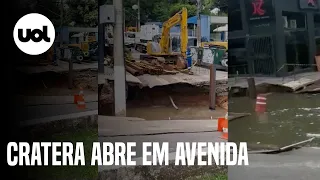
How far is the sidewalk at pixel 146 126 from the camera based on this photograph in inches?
113

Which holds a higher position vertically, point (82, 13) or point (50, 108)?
point (82, 13)

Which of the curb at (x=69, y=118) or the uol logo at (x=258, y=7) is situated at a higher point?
the uol logo at (x=258, y=7)

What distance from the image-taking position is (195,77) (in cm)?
289

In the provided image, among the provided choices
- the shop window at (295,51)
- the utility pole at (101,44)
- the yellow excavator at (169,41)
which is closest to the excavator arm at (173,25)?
the yellow excavator at (169,41)

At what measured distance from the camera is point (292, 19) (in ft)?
9.50

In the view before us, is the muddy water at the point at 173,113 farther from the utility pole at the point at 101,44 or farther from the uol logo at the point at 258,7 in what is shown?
the uol logo at the point at 258,7

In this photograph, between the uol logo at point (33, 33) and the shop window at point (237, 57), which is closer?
the uol logo at point (33, 33)

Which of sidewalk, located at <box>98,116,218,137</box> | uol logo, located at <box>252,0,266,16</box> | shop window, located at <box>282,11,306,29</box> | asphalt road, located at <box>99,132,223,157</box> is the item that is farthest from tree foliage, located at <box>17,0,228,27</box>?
asphalt road, located at <box>99,132,223,157</box>

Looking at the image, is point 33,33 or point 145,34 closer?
point 33,33

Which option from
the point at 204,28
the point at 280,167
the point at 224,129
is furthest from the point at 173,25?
the point at 280,167

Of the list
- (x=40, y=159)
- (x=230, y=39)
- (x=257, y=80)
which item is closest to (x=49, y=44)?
(x=40, y=159)

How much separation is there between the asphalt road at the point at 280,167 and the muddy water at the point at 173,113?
0.42 m

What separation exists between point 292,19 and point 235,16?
42cm

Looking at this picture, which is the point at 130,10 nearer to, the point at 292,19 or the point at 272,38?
the point at 272,38
